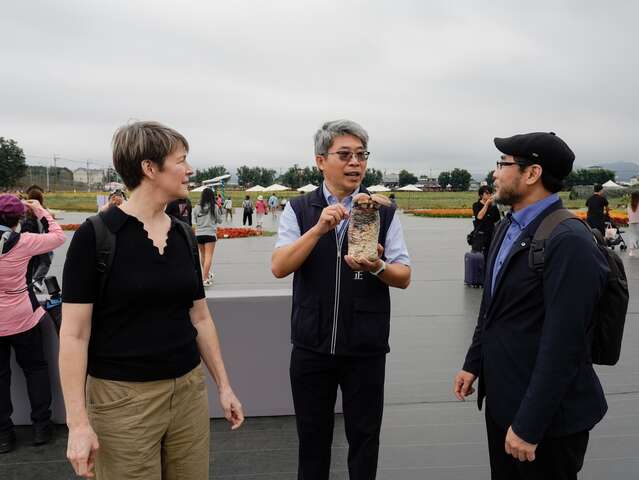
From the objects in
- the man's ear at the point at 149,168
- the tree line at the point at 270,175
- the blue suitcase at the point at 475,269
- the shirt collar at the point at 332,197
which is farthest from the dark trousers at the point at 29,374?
the tree line at the point at 270,175

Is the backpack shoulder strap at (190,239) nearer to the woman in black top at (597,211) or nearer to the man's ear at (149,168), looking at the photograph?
the man's ear at (149,168)

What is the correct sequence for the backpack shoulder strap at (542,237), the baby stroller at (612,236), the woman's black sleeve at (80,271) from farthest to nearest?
the baby stroller at (612,236)
the backpack shoulder strap at (542,237)
the woman's black sleeve at (80,271)

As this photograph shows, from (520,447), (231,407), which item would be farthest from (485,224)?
(231,407)

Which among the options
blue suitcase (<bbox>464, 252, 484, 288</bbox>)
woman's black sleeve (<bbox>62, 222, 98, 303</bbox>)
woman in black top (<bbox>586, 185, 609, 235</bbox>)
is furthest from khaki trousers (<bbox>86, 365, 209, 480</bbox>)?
woman in black top (<bbox>586, 185, 609, 235</bbox>)

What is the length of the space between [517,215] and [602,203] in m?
13.2

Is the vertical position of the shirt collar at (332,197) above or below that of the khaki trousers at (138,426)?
above

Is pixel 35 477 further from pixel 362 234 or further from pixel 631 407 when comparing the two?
pixel 631 407

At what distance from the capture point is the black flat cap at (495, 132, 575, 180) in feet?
6.72

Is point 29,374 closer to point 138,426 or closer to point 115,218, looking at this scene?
point 138,426

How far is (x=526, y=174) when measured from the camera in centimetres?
210

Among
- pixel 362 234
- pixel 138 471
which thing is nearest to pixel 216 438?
pixel 138 471

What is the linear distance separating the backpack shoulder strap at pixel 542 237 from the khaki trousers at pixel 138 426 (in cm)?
140

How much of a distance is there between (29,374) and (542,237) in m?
3.44

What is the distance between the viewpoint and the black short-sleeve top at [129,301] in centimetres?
184
